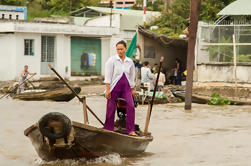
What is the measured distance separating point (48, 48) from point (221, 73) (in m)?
12.0

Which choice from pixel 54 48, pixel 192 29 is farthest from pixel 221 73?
pixel 54 48

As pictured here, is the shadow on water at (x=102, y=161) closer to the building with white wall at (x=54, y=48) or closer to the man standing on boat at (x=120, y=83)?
the man standing on boat at (x=120, y=83)

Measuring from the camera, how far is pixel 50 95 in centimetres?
1867

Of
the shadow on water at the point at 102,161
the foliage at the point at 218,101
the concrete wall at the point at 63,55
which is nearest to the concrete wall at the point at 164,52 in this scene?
the foliage at the point at 218,101

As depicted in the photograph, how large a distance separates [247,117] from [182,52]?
431 inches

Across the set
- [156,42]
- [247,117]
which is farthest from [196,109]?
[156,42]

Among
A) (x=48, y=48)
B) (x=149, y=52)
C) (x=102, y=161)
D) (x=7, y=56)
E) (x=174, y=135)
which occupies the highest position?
(x=48, y=48)

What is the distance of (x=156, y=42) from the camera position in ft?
76.5

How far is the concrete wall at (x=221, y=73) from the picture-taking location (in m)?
18.6

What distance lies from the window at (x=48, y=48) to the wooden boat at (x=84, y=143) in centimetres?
2111

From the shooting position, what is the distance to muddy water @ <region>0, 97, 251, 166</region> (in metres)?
7.78

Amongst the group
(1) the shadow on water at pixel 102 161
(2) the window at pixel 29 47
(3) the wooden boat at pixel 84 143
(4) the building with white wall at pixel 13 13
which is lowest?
(1) the shadow on water at pixel 102 161

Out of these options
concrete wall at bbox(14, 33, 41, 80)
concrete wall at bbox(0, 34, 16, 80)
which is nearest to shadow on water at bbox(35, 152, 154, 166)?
concrete wall at bbox(14, 33, 41, 80)

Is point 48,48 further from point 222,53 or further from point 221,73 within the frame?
point 221,73
